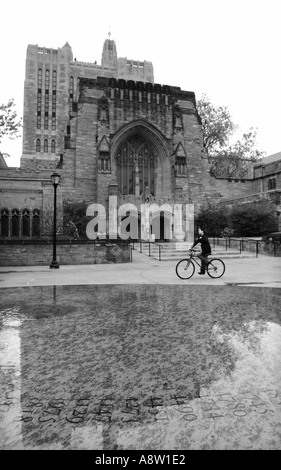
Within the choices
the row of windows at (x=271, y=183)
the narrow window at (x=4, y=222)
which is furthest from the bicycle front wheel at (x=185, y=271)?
the row of windows at (x=271, y=183)

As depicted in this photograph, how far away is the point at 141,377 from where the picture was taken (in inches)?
109

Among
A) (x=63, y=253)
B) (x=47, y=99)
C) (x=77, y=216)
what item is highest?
(x=47, y=99)

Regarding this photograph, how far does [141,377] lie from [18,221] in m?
24.7

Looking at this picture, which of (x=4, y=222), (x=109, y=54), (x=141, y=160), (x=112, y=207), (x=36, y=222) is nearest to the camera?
(x=4, y=222)

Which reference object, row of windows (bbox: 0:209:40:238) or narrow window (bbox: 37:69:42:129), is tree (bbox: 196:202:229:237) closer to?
row of windows (bbox: 0:209:40:238)

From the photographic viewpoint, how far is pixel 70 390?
8.28ft

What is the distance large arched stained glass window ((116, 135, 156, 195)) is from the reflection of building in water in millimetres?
26340

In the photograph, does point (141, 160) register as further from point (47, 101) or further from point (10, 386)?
point (47, 101)

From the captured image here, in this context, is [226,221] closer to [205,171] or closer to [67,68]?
[205,171]

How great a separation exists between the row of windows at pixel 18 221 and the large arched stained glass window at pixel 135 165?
27.4ft

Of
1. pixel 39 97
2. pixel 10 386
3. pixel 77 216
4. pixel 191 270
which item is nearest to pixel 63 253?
pixel 191 270

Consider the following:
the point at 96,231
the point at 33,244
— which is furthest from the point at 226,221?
the point at 33,244

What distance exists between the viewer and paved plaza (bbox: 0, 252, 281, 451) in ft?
6.31

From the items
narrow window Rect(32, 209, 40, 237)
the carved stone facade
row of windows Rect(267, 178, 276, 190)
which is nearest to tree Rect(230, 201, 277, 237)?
the carved stone facade
